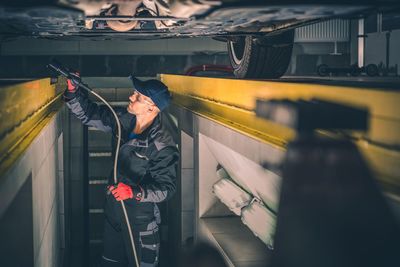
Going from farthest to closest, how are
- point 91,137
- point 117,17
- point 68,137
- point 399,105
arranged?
point 91,137, point 68,137, point 117,17, point 399,105

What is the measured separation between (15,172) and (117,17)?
4.46 ft

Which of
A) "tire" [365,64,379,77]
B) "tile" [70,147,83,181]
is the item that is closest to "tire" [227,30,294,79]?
"tile" [70,147,83,181]

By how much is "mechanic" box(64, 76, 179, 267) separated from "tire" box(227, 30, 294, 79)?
82 centimetres

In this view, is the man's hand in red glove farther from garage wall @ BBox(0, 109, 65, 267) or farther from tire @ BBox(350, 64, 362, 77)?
tire @ BBox(350, 64, 362, 77)

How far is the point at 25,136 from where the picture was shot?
2.58 meters

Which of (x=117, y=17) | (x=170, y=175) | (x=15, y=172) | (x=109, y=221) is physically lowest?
(x=109, y=221)

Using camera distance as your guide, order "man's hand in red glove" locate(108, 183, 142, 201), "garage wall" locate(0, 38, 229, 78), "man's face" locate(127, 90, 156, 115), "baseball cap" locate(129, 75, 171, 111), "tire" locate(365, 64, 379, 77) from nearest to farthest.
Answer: "man's hand in red glove" locate(108, 183, 142, 201) < "baseball cap" locate(129, 75, 171, 111) < "man's face" locate(127, 90, 156, 115) < "tire" locate(365, 64, 379, 77) < "garage wall" locate(0, 38, 229, 78)

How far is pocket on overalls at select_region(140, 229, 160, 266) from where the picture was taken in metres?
4.39

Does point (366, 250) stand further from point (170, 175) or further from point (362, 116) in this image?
point (170, 175)

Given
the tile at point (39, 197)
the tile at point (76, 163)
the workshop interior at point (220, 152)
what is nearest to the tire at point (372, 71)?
the workshop interior at point (220, 152)

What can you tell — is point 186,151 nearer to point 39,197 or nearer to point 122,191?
point 122,191

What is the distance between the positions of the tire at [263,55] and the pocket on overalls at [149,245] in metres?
1.53

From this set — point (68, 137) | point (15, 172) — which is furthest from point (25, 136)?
point (68, 137)

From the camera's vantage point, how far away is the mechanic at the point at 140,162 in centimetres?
402
